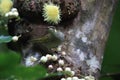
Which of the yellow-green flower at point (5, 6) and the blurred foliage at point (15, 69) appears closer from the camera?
the blurred foliage at point (15, 69)

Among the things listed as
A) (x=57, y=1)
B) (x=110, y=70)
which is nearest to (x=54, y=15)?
(x=57, y=1)

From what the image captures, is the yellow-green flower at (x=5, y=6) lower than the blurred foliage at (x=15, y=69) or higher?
higher

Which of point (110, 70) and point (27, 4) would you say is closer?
point (27, 4)

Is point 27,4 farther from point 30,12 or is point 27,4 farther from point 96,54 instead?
point 96,54

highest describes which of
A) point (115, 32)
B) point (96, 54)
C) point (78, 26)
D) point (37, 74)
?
point (115, 32)

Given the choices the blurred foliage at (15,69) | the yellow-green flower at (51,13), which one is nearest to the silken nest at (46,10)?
the yellow-green flower at (51,13)

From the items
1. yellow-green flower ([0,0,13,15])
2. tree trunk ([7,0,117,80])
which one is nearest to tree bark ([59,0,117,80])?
tree trunk ([7,0,117,80])

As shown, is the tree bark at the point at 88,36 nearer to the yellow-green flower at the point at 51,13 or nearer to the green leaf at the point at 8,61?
the yellow-green flower at the point at 51,13

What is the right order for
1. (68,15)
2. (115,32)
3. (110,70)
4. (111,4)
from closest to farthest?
1. (68,15)
2. (111,4)
3. (110,70)
4. (115,32)
